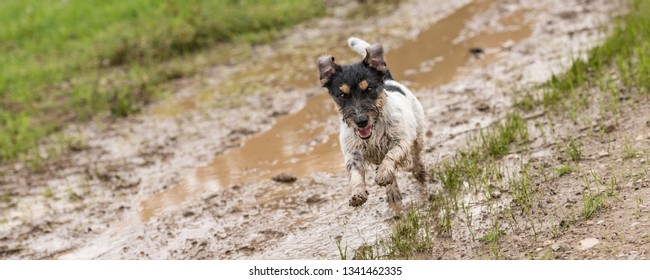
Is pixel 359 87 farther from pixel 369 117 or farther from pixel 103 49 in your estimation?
pixel 103 49

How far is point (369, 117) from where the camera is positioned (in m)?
6.20

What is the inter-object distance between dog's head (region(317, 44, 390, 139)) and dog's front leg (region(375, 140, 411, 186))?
26 cm

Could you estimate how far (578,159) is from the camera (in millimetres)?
7121

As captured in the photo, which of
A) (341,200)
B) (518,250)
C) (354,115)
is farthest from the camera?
(341,200)

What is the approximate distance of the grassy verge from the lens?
20.3ft

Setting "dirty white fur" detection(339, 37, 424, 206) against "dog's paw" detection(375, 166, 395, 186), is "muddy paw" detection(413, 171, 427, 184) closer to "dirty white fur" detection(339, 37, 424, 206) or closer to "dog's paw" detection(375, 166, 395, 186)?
"dirty white fur" detection(339, 37, 424, 206)

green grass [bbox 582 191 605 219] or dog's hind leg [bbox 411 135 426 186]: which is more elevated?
dog's hind leg [bbox 411 135 426 186]

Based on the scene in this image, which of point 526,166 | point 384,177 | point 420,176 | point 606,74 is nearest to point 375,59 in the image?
point 384,177

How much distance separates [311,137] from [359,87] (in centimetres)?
349

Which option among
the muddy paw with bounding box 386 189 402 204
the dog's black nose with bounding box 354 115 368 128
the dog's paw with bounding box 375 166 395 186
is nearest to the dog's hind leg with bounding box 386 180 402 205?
the muddy paw with bounding box 386 189 402 204
